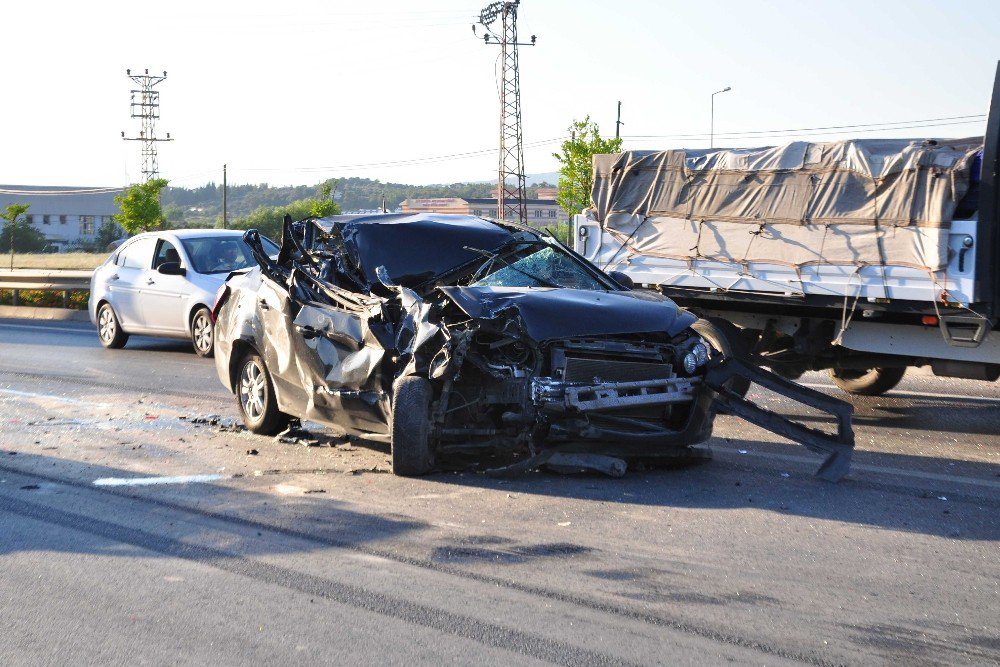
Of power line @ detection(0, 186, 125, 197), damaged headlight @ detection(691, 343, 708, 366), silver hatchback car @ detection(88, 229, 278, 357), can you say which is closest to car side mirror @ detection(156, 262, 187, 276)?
silver hatchback car @ detection(88, 229, 278, 357)

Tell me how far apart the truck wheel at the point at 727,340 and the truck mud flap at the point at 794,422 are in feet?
0.33

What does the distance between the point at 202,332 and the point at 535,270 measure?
8104 mm

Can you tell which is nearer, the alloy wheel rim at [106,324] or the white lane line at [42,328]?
the alloy wheel rim at [106,324]

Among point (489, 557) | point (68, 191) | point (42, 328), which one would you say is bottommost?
point (489, 557)

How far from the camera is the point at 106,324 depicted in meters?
17.3

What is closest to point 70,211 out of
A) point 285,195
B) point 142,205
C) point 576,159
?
point 285,195

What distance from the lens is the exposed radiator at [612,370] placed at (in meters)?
7.15

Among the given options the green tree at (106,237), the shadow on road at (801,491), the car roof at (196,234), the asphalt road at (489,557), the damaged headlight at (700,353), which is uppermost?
the green tree at (106,237)

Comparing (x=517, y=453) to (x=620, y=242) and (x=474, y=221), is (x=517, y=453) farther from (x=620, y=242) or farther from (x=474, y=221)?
(x=620, y=242)

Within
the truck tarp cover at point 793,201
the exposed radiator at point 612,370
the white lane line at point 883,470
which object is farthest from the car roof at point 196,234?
the exposed radiator at point 612,370

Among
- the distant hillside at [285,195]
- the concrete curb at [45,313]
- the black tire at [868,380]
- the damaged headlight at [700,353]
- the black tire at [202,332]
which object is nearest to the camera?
the damaged headlight at [700,353]

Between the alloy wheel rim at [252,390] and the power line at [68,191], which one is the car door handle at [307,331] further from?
the power line at [68,191]

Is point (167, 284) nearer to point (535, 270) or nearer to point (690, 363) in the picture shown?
point (535, 270)

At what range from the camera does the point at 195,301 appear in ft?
50.8
